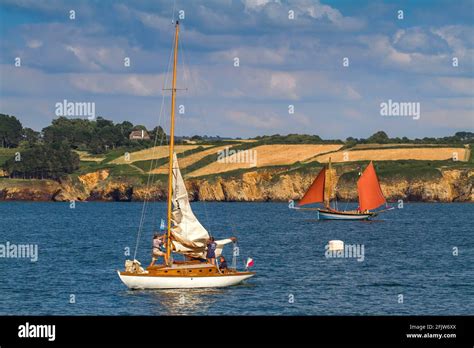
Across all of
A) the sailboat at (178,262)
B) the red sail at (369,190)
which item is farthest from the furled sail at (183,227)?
the red sail at (369,190)

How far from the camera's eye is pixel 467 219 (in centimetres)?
13288

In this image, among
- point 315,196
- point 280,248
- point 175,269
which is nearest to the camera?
point 175,269

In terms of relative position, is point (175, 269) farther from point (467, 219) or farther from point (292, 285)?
point (467, 219)

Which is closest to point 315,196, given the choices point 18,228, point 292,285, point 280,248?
point 18,228

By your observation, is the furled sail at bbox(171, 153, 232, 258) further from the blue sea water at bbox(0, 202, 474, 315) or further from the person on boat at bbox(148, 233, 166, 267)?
the blue sea water at bbox(0, 202, 474, 315)

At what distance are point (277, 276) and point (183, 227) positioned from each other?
10963mm

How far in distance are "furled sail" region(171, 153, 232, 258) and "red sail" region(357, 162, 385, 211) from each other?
3138 inches

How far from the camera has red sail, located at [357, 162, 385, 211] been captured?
129 meters

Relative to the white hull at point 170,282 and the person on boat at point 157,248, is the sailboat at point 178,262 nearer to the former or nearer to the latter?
the white hull at point 170,282

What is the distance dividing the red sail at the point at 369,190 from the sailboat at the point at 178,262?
79.3 metres

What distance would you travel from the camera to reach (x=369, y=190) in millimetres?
132750


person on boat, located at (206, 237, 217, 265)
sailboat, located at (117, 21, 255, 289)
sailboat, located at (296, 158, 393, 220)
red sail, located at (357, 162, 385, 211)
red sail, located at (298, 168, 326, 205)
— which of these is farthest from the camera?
red sail, located at (298, 168, 326, 205)

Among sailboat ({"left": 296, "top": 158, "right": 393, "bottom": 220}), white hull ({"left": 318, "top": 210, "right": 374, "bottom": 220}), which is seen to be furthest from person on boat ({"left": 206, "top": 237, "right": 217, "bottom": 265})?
white hull ({"left": 318, "top": 210, "right": 374, "bottom": 220})
